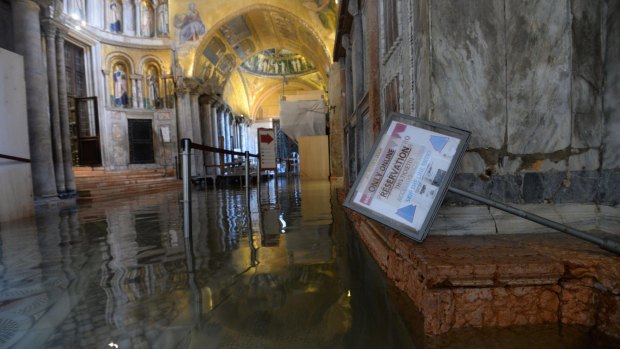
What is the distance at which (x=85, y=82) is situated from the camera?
48.4 ft

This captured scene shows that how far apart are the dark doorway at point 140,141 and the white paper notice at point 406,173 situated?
17094 mm

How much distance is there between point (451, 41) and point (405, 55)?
52 cm

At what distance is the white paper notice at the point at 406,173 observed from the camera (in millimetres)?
1660

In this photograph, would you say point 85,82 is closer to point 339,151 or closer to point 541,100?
point 339,151

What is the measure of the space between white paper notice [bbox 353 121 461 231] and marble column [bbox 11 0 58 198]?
28.6 feet

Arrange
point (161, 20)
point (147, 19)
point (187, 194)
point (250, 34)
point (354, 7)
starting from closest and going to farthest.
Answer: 1. point (187, 194)
2. point (354, 7)
3. point (147, 19)
4. point (161, 20)
5. point (250, 34)

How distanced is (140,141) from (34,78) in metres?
9.37

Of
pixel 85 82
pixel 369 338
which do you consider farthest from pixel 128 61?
pixel 369 338

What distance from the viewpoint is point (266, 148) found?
9109mm

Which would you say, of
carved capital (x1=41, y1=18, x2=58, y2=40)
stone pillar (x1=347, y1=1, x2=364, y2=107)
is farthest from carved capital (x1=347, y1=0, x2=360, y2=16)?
carved capital (x1=41, y1=18, x2=58, y2=40)

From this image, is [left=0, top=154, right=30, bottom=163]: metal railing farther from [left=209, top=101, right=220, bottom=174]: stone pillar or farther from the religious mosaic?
the religious mosaic

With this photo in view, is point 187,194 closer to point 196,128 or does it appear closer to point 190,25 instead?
point 196,128

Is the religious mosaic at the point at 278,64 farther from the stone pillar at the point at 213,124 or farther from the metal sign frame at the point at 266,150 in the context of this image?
the metal sign frame at the point at 266,150

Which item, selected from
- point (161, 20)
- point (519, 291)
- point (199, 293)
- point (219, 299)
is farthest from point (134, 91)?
point (519, 291)
